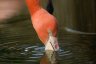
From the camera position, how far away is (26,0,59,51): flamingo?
5.00m

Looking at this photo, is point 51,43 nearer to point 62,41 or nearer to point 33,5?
point 33,5

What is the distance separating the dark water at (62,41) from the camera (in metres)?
5.25

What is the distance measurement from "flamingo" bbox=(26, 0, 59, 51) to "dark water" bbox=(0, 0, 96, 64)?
0.61 ft

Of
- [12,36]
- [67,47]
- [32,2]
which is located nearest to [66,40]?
[67,47]

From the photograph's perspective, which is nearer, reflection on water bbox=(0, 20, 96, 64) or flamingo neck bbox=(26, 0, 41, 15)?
flamingo neck bbox=(26, 0, 41, 15)

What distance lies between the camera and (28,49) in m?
5.91

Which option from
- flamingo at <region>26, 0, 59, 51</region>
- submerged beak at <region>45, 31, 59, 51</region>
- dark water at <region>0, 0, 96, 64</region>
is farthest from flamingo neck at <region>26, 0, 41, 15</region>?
dark water at <region>0, 0, 96, 64</region>

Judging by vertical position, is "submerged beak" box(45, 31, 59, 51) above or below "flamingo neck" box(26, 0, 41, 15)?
below

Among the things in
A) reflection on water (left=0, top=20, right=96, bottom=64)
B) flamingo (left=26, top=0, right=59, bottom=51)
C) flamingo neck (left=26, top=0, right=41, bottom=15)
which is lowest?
reflection on water (left=0, top=20, right=96, bottom=64)

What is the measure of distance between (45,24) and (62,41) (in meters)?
1.33

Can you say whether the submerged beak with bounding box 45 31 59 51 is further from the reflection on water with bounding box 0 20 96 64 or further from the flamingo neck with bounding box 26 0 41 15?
the flamingo neck with bounding box 26 0 41 15

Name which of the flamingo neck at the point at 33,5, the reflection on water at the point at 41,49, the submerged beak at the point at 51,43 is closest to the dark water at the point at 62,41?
the reflection on water at the point at 41,49

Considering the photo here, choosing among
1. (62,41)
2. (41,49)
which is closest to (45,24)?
(41,49)

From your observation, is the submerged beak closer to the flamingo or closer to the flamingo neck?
the flamingo
